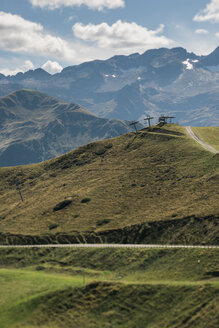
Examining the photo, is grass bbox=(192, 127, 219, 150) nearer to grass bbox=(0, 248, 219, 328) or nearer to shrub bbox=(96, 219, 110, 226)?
shrub bbox=(96, 219, 110, 226)

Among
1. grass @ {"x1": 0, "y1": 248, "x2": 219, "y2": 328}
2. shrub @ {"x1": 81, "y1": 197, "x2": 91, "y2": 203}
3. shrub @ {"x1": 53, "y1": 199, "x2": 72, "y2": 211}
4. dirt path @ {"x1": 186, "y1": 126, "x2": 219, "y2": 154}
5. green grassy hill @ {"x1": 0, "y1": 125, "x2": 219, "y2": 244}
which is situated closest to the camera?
grass @ {"x1": 0, "y1": 248, "x2": 219, "y2": 328}

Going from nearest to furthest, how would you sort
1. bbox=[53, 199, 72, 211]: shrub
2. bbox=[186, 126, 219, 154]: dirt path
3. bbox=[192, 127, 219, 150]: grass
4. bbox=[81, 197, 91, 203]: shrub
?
bbox=[81, 197, 91, 203]: shrub
bbox=[53, 199, 72, 211]: shrub
bbox=[186, 126, 219, 154]: dirt path
bbox=[192, 127, 219, 150]: grass

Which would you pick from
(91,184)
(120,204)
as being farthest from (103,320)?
(91,184)

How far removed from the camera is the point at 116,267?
7156 centimetres

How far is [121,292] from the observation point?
185 ft

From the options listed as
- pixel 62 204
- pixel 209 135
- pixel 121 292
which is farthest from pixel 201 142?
pixel 121 292

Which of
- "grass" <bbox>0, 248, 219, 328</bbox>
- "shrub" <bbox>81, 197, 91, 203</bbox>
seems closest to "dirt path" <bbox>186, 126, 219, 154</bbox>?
"shrub" <bbox>81, 197, 91, 203</bbox>

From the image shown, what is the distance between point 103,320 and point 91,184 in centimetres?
8391

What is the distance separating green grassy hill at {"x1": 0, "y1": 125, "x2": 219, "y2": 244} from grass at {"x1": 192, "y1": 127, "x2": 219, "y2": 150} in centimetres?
1002

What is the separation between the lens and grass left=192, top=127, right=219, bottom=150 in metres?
156

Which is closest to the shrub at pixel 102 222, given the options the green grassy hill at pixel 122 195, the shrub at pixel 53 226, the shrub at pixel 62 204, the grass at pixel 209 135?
the green grassy hill at pixel 122 195

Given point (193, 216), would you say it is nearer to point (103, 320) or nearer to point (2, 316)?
point (103, 320)

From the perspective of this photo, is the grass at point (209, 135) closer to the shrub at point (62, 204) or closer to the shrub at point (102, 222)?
the shrub at point (102, 222)

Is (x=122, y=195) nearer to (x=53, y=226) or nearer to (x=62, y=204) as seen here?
(x=62, y=204)
